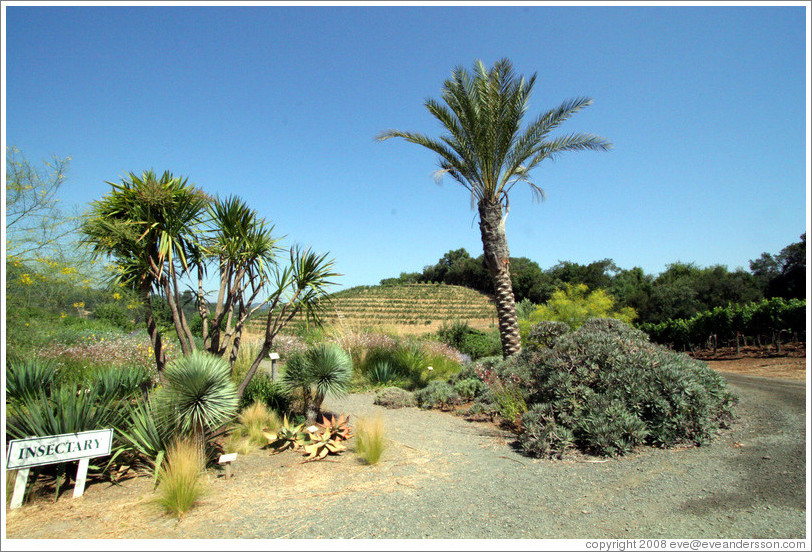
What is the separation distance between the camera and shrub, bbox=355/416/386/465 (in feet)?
19.1

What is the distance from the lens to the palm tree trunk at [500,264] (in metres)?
12.0

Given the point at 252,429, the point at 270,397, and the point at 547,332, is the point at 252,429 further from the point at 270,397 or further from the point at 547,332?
the point at 547,332

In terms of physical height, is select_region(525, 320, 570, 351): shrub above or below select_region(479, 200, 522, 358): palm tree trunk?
below

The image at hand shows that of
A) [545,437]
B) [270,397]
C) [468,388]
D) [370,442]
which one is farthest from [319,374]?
[468,388]

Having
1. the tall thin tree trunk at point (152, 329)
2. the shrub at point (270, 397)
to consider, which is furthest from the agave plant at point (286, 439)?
the tall thin tree trunk at point (152, 329)

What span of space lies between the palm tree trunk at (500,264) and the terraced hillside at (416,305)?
30.9 meters

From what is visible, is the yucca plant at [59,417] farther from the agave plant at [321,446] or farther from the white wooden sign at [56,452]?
the agave plant at [321,446]

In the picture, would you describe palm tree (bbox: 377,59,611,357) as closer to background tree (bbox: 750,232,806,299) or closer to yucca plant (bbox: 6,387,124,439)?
yucca plant (bbox: 6,387,124,439)

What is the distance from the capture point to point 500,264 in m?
12.4

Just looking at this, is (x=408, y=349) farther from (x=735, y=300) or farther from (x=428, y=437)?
(x=735, y=300)

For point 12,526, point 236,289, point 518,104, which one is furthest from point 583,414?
point 518,104

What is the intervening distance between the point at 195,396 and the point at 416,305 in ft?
167

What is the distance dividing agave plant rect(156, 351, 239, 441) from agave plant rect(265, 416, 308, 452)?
3.09 feet

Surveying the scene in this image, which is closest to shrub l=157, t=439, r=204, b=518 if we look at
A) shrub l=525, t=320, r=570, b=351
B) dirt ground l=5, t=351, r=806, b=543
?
dirt ground l=5, t=351, r=806, b=543
